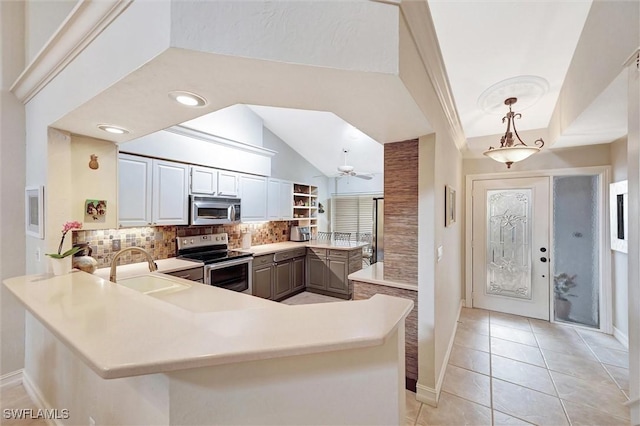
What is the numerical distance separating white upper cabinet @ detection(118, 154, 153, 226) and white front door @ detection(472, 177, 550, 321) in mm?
4616

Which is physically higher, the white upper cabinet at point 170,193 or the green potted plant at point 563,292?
the white upper cabinet at point 170,193

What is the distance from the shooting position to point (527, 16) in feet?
6.05

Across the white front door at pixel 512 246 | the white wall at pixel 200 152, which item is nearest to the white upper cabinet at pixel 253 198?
the white wall at pixel 200 152

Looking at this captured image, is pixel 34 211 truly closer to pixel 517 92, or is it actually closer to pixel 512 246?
pixel 517 92

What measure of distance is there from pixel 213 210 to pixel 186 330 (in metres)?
2.91

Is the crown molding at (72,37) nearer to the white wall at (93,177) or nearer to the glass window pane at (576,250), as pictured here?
the white wall at (93,177)

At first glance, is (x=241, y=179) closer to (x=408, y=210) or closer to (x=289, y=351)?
(x=408, y=210)

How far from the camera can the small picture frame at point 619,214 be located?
287cm

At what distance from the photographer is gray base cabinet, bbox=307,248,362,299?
464 cm

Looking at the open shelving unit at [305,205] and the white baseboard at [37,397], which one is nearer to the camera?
the white baseboard at [37,397]

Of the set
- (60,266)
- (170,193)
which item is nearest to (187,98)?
(60,266)

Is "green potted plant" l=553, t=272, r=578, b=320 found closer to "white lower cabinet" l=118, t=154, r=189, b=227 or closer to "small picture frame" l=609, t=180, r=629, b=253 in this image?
"small picture frame" l=609, t=180, r=629, b=253

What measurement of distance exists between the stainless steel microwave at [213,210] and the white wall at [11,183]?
4.82ft

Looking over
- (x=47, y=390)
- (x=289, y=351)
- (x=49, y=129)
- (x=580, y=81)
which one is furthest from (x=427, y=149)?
(x=47, y=390)
